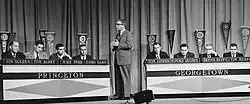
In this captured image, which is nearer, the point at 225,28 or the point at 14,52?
the point at 14,52

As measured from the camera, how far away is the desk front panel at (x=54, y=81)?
15.0 ft

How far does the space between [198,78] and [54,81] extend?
2.30 m

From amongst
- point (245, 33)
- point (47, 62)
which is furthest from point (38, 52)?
point (245, 33)

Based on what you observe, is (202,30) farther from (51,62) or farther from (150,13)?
(51,62)

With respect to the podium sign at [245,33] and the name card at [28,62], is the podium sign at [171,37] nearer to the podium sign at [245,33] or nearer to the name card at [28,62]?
the podium sign at [245,33]

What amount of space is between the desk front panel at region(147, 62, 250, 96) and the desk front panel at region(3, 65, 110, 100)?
857 mm

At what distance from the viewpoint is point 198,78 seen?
5.36m

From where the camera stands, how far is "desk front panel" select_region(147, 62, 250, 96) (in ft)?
17.6

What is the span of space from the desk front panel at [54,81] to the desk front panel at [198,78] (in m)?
0.86

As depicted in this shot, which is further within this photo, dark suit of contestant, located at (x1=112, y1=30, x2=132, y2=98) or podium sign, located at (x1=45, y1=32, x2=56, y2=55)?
podium sign, located at (x1=45, y1=32, x2=56, y2=55)

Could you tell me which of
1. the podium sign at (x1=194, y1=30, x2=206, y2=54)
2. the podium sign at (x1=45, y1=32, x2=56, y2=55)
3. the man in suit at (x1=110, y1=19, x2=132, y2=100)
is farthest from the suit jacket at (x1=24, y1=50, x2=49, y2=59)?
the podium sign at (x1=194, y1=30, x2=206, y2=54)

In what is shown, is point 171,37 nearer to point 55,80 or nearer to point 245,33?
point 245,33

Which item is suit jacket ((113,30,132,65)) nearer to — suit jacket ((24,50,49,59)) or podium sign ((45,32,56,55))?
suit jacket ((24,50,49,59))

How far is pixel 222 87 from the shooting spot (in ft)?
17.6
